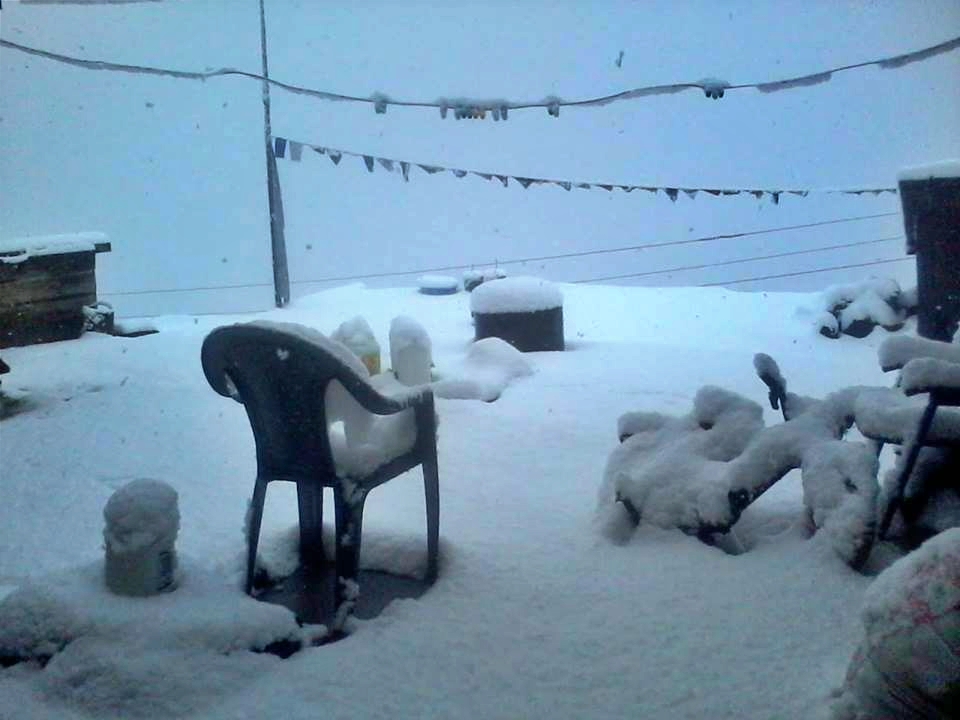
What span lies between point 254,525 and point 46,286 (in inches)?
226

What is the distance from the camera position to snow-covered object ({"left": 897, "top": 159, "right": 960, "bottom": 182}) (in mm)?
5652

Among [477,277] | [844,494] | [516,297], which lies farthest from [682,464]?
[477,277]

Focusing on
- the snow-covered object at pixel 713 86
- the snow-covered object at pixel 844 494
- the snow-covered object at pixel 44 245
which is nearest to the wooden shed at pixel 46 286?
the snow-covered object at pixel 44 245

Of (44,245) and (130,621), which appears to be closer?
(130,621)

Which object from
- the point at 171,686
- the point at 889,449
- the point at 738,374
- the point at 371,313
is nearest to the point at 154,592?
the point at 171,686

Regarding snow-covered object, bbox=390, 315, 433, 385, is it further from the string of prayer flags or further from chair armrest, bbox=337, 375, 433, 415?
the string of prayer flags

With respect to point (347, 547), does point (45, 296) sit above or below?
above

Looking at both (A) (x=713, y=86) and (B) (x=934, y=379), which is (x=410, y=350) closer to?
(B) (x=934, y=379)

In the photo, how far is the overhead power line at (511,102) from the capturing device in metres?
5.07

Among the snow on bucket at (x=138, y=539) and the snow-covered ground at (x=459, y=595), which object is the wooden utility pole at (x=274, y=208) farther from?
the snow on bucket at (x=138, y=539)

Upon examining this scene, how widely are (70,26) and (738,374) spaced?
19.7ft

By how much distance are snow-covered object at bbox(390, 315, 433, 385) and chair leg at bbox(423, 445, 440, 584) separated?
147cm

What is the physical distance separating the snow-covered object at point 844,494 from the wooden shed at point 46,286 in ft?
21.7

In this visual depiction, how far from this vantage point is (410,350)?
3859 mm
